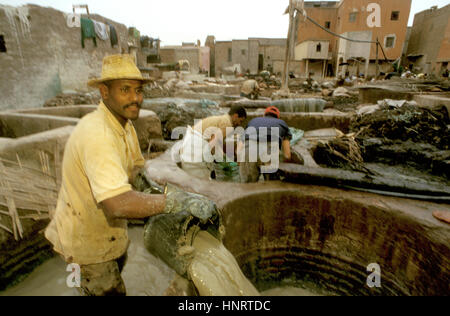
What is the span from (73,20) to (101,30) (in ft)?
4.54

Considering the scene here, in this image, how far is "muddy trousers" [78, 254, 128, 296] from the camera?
1538 mm

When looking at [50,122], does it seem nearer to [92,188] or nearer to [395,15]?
[92,188]

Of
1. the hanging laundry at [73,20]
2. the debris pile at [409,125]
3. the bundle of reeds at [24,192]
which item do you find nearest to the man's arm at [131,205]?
the bundle of reeds at [24,192]

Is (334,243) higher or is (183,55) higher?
(183,55)

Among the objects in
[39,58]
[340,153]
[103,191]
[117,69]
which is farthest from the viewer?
[39,58]

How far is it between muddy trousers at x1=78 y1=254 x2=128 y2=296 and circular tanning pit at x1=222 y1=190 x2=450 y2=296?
4.17 feet

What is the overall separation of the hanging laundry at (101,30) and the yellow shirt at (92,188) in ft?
35.8

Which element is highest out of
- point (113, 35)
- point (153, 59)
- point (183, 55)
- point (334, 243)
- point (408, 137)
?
point (183, 55)

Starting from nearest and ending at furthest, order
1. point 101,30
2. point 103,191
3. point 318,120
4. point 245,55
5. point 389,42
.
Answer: point 103,191
point 318,120
point 101,30
point 389,42
point 245,55

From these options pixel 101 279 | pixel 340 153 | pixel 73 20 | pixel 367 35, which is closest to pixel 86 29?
pixel 73 20

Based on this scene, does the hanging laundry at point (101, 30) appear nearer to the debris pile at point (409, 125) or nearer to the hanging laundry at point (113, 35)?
the hanging laundry at point (113, 35)

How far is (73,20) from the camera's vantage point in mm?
8969

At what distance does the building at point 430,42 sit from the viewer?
832 inches
